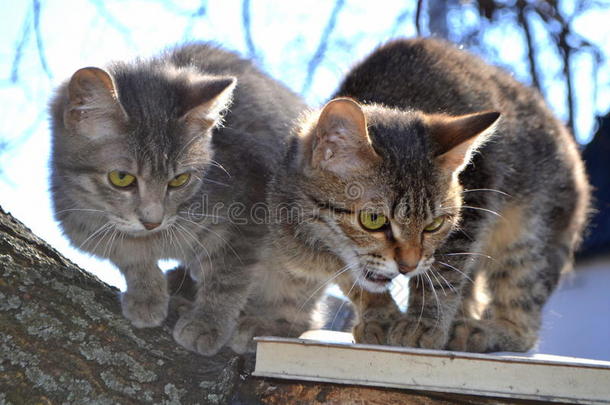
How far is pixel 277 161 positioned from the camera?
3260mm

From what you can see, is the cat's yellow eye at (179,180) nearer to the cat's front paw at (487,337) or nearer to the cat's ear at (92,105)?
the cat's ear at (92,105)

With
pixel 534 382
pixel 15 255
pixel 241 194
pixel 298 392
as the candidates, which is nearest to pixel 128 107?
pixel 241 194

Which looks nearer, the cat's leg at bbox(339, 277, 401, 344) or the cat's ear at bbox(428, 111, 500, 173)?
the cat's ear at bbox(428, 111, 500, 173)

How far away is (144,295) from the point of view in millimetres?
2695

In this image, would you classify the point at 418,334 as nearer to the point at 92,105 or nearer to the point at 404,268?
the point at 404,268

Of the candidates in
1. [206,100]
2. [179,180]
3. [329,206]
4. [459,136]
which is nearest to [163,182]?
[179,180]

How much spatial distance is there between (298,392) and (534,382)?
739mm

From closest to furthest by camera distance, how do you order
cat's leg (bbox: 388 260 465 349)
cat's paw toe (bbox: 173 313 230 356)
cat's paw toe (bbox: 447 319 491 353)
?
cat's paw toe (bbox: 173 313 230 356), cat's leg (bbox: 388 260 465 349), cat's paw toe (bbox: 447 319 491 353)

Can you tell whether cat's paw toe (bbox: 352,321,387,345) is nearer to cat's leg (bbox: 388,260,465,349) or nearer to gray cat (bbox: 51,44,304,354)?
cat's leg (bbox: 388,260,465,349)

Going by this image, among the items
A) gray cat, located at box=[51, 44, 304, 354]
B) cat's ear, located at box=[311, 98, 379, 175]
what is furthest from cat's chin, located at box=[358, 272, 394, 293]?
gray cat, located at box=[51, 44, 304, 354]

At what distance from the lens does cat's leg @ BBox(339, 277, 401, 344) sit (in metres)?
2.89

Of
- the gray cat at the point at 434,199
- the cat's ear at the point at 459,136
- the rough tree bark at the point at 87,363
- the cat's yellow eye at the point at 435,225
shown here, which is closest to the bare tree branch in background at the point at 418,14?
the gray cat at the point at 434,199

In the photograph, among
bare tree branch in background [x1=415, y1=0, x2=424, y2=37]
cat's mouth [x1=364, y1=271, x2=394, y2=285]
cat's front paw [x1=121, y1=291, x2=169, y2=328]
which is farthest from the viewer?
bare tree branch in background [x1=415, y1=0, x2=424, y2=37]

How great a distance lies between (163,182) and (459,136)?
1231 mm
